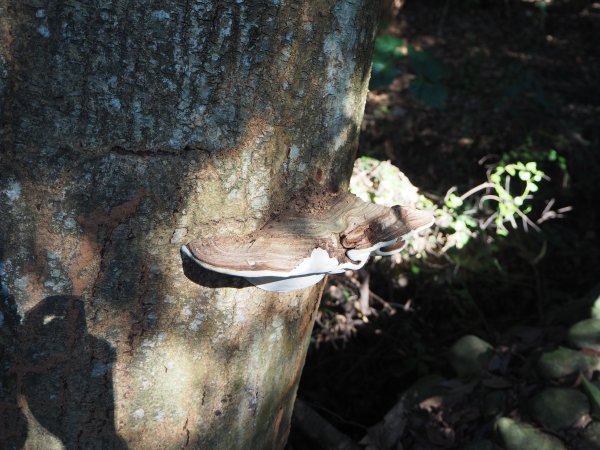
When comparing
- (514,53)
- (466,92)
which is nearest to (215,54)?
(466,92)

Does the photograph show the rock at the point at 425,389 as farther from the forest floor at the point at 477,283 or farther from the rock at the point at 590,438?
the rock at the point at 590,438

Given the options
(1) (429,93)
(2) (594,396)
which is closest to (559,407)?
(2) (594,396)

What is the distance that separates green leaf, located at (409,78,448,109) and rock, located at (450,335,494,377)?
87.6 inches

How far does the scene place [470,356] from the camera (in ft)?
11.3

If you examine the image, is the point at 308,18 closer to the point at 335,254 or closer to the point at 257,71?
the point at 257,71

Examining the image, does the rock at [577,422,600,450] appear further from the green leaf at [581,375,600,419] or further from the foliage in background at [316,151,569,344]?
the foliage in background at [316,151,569,344]

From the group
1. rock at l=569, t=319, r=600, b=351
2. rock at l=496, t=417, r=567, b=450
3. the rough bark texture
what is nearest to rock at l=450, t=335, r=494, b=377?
rock at l=569, t=319, r=600, b=351

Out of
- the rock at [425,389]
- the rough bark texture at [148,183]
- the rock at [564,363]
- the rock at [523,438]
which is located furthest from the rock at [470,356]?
the rough bark texture at [148,183]

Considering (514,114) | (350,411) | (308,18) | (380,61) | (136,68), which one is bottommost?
(350,411)

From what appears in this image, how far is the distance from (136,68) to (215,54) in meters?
0.15

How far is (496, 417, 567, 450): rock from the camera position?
2.72 m

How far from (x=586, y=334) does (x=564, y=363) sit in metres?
0.26

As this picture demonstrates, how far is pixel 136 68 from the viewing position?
1092mm

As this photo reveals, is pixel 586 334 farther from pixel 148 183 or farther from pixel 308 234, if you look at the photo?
pixel 148 183
